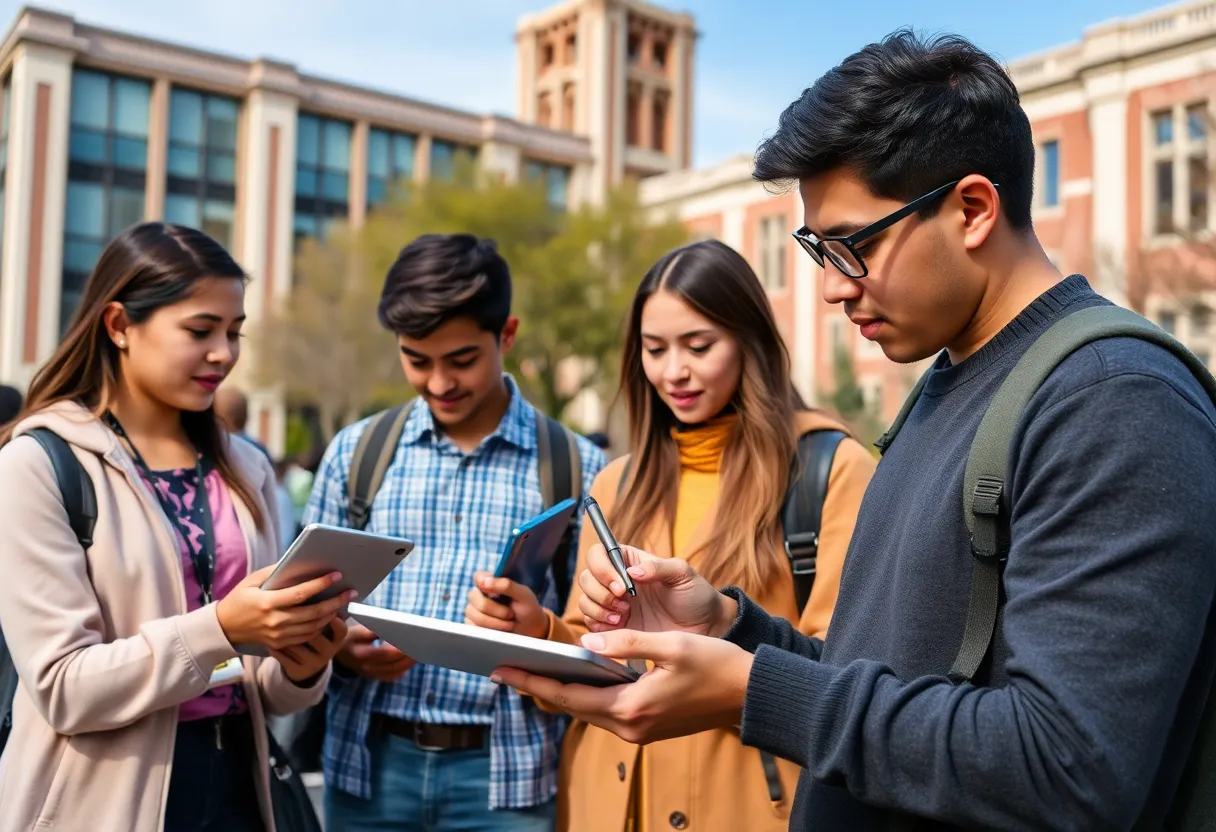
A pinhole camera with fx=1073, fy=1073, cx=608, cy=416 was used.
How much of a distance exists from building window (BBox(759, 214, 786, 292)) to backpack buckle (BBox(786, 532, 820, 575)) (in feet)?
92.4

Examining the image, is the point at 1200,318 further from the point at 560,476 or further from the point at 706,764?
the point at 706,764

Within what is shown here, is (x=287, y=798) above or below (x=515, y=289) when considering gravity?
below

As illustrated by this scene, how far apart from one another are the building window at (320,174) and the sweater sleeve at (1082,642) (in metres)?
36.0

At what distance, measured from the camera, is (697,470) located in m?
2.83

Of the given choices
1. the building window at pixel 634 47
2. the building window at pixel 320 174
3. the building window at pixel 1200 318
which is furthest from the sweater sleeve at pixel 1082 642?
the building window at pixel 634 47

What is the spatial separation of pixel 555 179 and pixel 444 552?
3890cm

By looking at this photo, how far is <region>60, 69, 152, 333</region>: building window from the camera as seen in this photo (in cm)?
3178

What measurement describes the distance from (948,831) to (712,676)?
353mm

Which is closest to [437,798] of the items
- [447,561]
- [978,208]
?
[447,561]

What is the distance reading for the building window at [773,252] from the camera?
30.3 meters

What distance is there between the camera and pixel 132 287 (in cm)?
263

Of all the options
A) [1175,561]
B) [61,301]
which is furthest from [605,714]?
[61,301]

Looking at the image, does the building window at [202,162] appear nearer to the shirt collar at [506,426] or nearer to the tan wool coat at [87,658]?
the shirt collar at [506,426]

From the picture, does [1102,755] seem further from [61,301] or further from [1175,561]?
[61,301]
